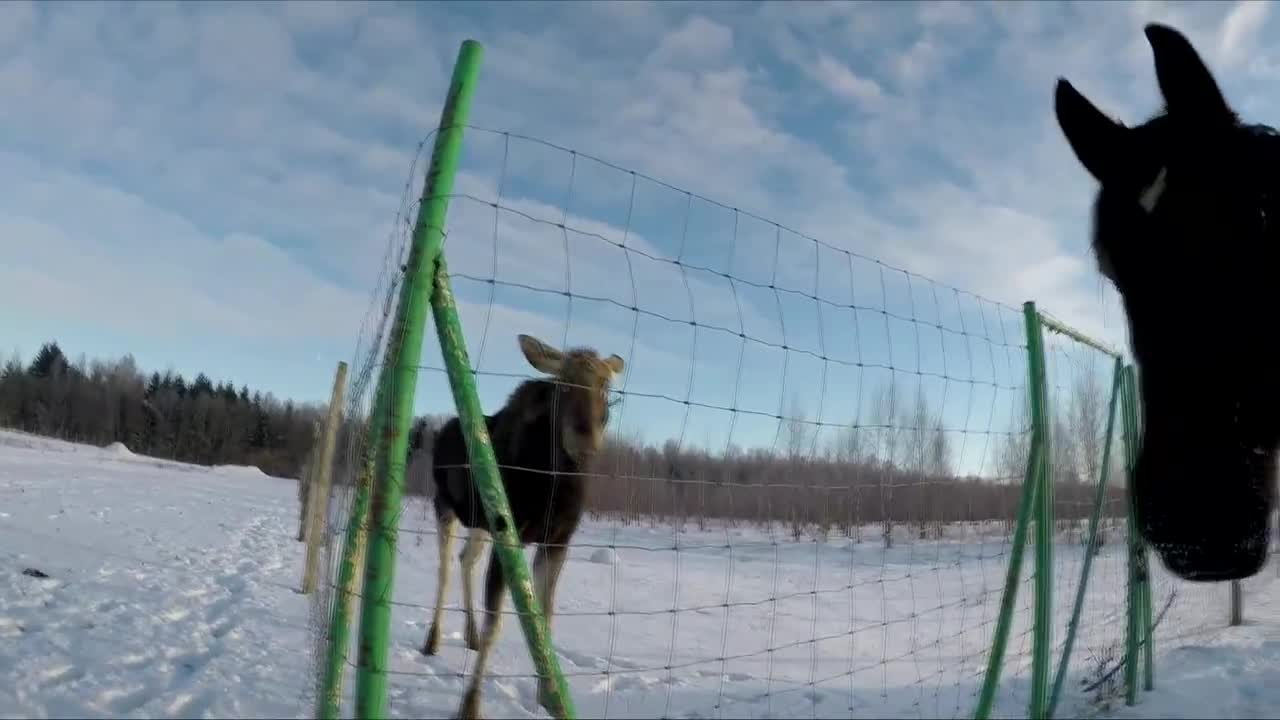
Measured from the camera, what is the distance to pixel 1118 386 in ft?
15.0

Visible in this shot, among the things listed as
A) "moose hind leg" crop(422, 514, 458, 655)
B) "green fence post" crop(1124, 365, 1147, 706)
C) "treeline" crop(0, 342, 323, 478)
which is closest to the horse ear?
"green fence post" crop(1124, 365, 1147, 706)

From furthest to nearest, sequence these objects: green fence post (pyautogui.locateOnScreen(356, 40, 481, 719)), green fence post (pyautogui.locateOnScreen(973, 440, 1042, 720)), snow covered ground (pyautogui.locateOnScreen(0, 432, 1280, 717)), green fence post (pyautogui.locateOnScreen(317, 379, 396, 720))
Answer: snow covered ground (pyautogui.locateOnScreen(0, 432, 1280, 717)), green fence post (pyautogui.locateOnScreen(973, 440, 1042, 720)), green fence post (pyautogui.locateOnScreen(317, 379, 396, 720)), green fence post (pyautogui.locateOnScreen(356, 40, 481, 719))

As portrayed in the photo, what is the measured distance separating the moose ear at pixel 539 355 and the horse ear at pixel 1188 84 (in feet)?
8.49

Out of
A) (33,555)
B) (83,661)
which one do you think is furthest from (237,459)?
(83,661)

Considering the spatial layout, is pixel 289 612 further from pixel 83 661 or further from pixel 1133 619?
pixel 1133 619

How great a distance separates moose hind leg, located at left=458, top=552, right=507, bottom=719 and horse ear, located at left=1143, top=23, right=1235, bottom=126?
118 inches

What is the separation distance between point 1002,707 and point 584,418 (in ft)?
9.75

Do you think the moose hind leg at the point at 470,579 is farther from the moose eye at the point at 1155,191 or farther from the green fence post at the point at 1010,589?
the moose eye at the point at 1155,191

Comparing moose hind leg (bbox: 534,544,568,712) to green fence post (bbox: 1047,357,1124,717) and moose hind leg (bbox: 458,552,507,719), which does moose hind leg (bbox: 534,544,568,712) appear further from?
green fence post (bbox: 1047,357,1124,717)

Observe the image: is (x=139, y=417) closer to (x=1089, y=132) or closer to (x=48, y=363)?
(x=48, y=363)

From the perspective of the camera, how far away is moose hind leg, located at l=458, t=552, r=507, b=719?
3.40 meters

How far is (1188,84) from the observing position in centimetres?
152

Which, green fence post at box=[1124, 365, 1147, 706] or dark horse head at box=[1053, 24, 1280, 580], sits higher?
dark horse head at box=[1053, 24, 1280, 580]

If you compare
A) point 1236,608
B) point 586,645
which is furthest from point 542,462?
point 1236,608
